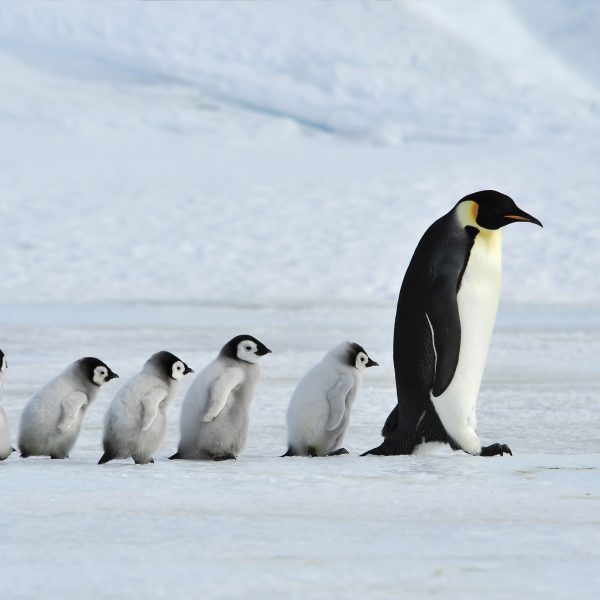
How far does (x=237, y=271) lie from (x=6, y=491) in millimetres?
9006

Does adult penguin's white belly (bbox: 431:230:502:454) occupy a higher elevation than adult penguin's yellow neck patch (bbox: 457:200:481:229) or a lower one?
lower

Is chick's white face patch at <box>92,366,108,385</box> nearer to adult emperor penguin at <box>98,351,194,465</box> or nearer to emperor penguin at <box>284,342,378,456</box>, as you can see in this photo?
adult emperor penguin at <box>98,351,194,465</box>

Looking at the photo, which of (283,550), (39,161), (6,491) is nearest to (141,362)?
(6,491)

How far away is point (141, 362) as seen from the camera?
20.2 ft

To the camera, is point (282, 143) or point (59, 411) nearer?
point (59, 411)

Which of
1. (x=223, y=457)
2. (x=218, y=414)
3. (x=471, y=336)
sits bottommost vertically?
(x=223, y=457)

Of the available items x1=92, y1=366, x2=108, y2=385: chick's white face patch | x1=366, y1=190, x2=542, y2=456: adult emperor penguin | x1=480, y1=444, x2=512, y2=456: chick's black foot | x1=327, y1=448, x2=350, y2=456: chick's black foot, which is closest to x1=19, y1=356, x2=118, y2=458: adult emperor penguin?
x1=92, y1=366, x2=108, y2=385: chick's white face patch

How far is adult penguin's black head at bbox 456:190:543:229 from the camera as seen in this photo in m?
3.57

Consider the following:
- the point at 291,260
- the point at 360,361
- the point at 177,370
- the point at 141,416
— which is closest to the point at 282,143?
the point at 291,260

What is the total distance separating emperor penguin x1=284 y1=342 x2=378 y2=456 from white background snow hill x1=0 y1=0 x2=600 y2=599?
0.18 meters

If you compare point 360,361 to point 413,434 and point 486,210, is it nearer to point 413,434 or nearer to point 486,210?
point 413,434

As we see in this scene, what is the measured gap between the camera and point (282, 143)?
18469 millimetres

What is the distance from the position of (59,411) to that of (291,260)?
881cm

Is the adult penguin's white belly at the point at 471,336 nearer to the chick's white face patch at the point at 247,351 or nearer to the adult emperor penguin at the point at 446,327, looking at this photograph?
the adult emperor penguin at the point at 446,327
